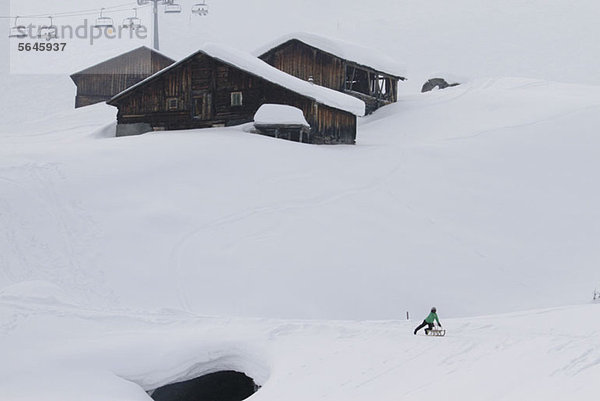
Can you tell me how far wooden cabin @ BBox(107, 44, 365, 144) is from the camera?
38.4 metres

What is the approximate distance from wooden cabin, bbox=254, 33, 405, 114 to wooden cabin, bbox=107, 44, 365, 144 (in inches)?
318

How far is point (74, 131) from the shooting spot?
4819 centimetres

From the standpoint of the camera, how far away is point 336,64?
48094mm

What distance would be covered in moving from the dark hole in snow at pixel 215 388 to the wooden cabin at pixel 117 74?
4158 cm

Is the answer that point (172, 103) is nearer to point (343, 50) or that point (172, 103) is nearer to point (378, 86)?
point (343, 50)

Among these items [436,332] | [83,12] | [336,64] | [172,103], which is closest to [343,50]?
[336,64]

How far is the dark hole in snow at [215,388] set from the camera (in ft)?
59.8

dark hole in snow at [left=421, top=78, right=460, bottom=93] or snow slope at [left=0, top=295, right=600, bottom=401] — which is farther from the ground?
dark hole in snow at [left=421, top=78, right=460, bottom=93]

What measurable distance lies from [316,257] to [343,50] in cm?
2491

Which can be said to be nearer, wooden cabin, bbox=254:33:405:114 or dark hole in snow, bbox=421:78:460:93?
wooden cabin, bbox=254:33:405:114

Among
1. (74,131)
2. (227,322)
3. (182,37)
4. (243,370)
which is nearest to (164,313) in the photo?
(227,322)

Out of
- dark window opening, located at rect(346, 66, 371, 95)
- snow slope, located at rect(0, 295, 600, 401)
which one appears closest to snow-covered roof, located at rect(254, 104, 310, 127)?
dark window opening, located at rect(346, 66, 371, 95)

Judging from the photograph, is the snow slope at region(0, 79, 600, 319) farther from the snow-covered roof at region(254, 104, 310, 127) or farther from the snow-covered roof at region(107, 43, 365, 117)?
the snow-covered roof at region(107, 43, 365, 117)

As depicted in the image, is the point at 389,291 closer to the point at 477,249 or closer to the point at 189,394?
the point at 477,249
